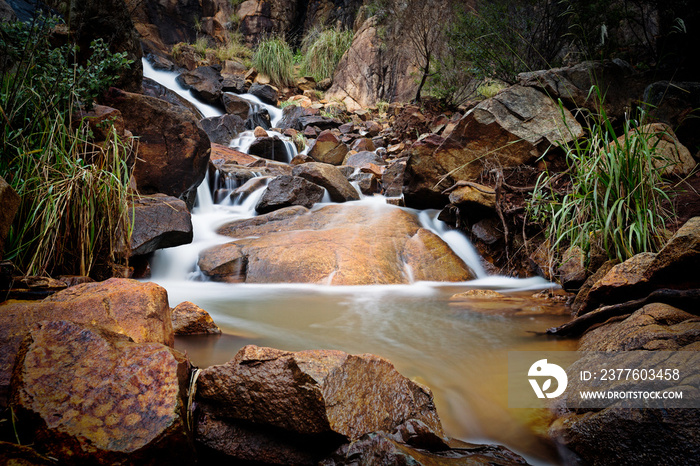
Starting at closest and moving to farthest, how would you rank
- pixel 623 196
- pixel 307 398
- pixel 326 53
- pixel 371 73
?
pixel 307 398, pixel 623 196, pixel 371 73, pixel 326 53

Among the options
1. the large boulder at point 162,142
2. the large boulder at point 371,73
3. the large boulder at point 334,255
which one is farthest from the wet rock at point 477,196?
the large boulder at point 371,73

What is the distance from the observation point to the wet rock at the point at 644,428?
112 cm

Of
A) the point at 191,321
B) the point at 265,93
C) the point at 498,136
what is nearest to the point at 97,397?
the point at 191,321

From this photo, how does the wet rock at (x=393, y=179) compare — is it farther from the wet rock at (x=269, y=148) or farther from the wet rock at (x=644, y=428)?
the wet rock at (x=644, y=428)

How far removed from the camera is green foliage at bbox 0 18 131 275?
8.62 ft

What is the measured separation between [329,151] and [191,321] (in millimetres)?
8638

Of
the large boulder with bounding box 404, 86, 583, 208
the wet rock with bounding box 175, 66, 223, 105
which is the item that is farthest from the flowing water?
the wet rock with bounding box 175, 66, 223, 105

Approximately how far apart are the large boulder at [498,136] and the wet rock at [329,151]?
5.13 metres

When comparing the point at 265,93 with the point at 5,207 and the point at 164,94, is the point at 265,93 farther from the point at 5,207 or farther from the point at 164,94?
the point at 5,207

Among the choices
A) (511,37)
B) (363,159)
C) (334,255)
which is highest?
(511,37)

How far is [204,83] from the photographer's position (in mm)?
13719

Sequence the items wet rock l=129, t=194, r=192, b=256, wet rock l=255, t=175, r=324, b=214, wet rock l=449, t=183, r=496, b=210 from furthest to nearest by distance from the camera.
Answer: wet rock l=255, t=175, r=324, b=214 → wet rock l=449, t=183, r=496, b=210 → wet rock l=129, t=194, r=192, b=256

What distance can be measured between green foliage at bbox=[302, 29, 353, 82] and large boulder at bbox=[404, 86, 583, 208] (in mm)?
13150

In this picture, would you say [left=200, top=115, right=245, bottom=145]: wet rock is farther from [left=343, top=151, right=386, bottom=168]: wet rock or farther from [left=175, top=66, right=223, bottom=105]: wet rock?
[left=343, top=151, right=386, bottom=168]: wet rock
